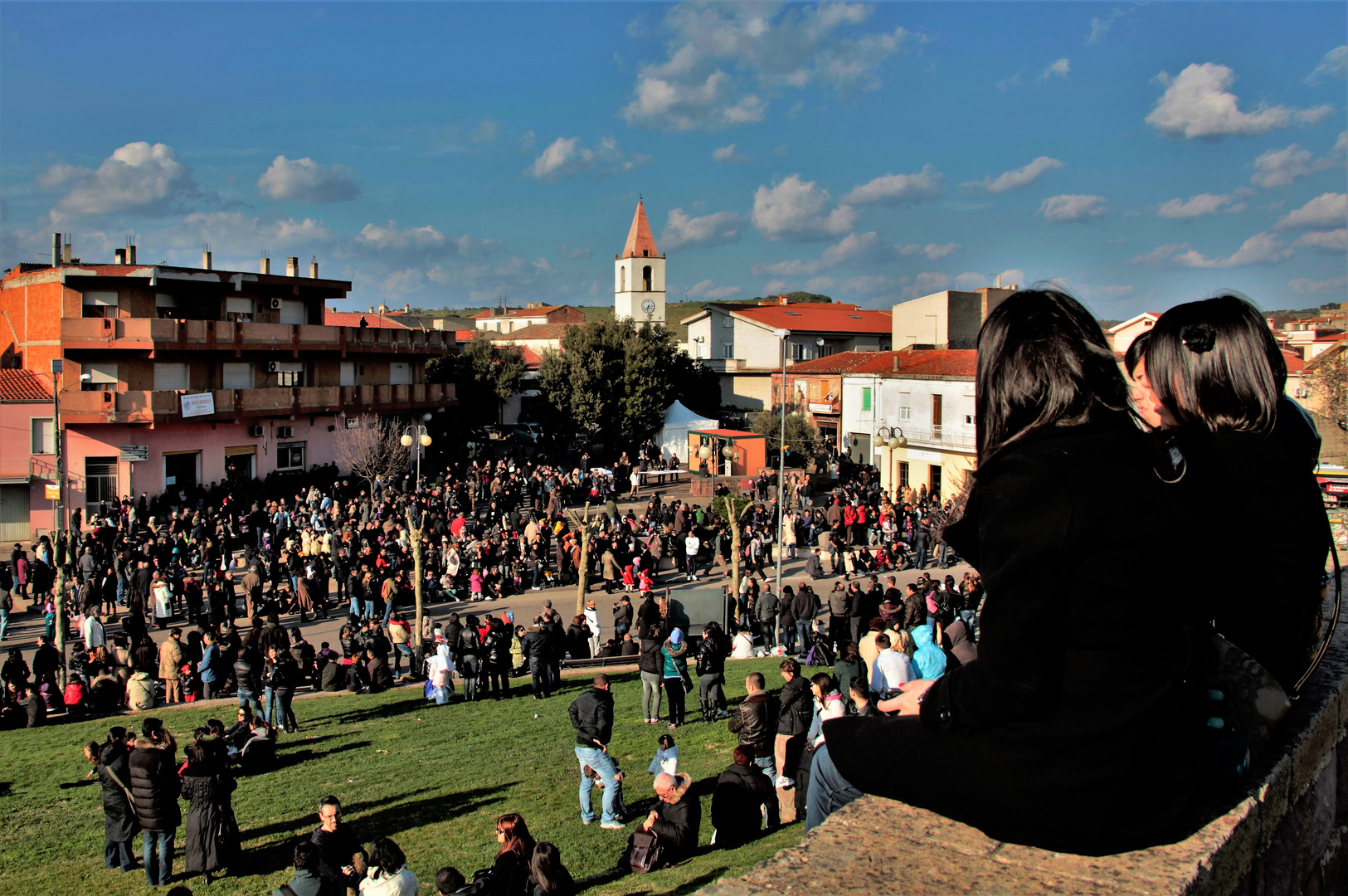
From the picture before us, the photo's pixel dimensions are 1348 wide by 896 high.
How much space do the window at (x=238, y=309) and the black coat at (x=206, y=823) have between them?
2938 cm

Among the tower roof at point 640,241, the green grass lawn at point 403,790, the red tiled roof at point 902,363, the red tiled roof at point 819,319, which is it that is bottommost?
the green grass lawn at point 403,790

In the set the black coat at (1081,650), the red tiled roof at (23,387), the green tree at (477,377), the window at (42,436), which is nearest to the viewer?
the black coat at (1081,650)

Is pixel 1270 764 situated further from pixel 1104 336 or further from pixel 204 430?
pixel 204 430

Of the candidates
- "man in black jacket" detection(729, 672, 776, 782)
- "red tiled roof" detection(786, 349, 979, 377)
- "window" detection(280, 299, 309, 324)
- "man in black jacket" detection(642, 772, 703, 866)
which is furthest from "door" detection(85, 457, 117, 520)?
"red tiled roof" detection(786, 349, 979, 377)

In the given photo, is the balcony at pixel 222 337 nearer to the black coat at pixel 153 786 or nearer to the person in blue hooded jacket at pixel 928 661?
the black coat at pixel 153 786

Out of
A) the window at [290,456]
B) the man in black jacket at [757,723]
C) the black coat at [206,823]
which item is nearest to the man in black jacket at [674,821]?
the man in black jacket at [757,723]

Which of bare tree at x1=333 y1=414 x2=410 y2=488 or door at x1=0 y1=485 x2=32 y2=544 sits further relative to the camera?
bare tree at x1=333 y1=414 x2=410 y2=488

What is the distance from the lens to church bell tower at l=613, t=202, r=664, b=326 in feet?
245

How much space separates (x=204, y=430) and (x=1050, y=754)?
113 feet

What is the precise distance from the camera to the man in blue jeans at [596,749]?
858 cm

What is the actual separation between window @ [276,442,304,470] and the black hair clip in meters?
35.9

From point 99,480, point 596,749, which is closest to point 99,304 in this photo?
point 99,480

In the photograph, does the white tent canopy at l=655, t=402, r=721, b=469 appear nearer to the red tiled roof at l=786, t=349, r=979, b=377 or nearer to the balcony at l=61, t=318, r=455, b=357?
the red tiled roof at l=786, t=349, r=979, b=377

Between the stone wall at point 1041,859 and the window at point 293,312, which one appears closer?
the stone wall at point 1041,859
